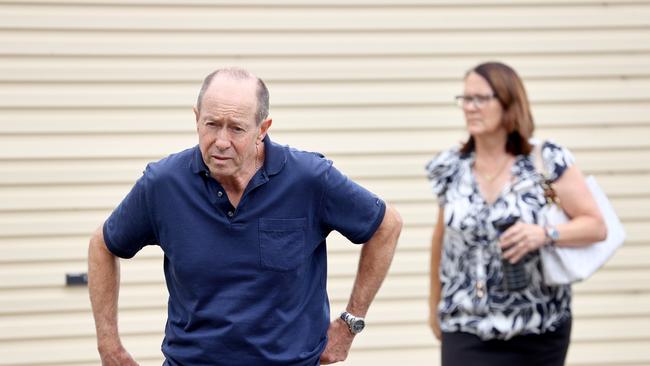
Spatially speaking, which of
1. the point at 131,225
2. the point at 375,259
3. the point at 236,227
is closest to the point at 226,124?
the point at 236,227

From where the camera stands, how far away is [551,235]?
18.3 feet

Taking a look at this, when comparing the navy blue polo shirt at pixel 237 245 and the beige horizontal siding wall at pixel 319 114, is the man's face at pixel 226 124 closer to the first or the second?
the navy blue polo shirt at pixel 237 245

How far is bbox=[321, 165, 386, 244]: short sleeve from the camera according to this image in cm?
435

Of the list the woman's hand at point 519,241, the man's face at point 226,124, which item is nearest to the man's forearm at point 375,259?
the man's face at point 226,124

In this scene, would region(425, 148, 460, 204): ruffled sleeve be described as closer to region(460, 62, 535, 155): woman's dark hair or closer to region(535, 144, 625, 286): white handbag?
region(460, 62, 535, 155): woman's dark hair

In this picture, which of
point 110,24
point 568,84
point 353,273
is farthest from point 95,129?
point 568,84

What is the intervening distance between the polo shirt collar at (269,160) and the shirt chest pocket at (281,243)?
0.17 metres

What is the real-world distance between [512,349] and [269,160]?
1914 mm

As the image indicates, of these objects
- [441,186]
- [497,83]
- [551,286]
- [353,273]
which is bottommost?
[353,273]

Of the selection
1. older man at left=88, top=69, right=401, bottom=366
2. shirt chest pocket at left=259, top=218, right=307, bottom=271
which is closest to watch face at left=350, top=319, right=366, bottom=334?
older man at left=88, top=69, right=401, bottom=366

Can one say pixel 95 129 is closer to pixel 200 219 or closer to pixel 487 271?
pixel 487 271

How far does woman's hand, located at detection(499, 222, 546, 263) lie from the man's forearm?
982 millimetres

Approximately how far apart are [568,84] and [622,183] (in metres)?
0.68

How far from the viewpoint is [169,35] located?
7195mm
